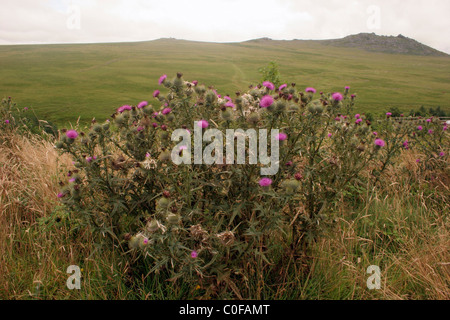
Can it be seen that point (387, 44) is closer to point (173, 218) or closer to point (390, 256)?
point (390, 256)

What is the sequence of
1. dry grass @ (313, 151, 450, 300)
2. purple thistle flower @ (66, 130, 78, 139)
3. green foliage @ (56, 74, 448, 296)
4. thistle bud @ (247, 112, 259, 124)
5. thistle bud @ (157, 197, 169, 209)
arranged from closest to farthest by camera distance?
thistle bud @ (157, 197, 169, 209) → green foliage @ (56, 74, 448, 296) → thistle bud @ (247, 112, 259, 124) → purple thistle flower @ (66, 130, 78, 139) → dry grass @ (313, 151, 450, 300)

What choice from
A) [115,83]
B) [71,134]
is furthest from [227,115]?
[115,83]

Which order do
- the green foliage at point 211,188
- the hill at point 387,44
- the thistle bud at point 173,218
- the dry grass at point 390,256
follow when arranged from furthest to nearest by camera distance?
the hill at point 387,44 < the dry grass at point 390,256 < the green foliage at point 211,188 < the thistle bud at point 173,218

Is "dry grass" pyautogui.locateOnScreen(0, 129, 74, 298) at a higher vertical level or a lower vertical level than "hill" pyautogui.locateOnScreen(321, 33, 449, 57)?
lower

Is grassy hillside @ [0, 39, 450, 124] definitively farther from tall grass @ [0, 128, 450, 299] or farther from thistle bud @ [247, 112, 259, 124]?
thistle bud @ [247, 112, 259, 124]

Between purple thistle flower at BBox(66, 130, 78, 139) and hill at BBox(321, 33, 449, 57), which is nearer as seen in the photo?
purple thistle flower at BBox(66, 130, 78, 139)

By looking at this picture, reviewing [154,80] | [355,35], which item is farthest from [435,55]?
[154,80]

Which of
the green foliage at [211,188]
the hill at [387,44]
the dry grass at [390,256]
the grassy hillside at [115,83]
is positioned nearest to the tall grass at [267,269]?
the dry grass at [390,256]

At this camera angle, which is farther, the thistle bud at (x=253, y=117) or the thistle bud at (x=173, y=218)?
the thistle bud at (x=253, y=117)

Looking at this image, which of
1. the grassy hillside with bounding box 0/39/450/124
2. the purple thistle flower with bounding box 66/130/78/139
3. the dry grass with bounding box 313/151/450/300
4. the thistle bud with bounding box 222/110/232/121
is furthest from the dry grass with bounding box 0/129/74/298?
the grassy hillside with bounding box 0/39/450/124

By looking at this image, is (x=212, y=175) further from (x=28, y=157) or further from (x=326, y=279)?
(x=28, y=157)

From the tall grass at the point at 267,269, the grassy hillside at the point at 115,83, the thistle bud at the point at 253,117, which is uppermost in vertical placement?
the grassy hillside at the point at 115,83

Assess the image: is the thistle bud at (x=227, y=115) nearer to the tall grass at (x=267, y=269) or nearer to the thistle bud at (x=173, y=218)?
the thistle bud at (x=173, y=218)

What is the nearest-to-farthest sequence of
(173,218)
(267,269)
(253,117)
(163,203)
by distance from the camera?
(173,218) → (163,203) → (253,117) → (267,269)
